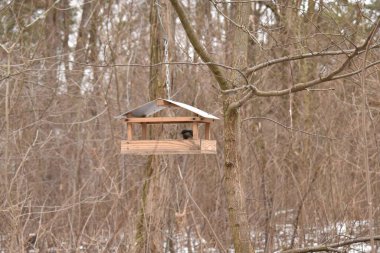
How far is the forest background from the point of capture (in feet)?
20.2

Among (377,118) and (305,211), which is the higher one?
(377,118)

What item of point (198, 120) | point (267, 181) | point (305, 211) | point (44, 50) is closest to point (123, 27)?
point (44, 50)

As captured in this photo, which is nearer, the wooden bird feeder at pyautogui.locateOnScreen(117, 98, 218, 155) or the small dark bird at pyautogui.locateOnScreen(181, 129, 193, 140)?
the wooden bird feeder at pyautogui.locateOnScreen(117, 98, 218, 155)

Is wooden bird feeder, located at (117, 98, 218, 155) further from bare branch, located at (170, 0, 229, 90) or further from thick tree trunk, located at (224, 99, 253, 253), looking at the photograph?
bare branch, located at (170, 0, 229, 90)

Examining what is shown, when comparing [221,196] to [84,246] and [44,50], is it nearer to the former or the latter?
[84,246]

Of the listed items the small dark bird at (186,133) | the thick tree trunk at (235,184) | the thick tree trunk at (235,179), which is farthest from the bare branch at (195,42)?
the small dark bird at (186,133)

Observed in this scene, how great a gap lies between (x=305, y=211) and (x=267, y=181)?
672 millimetres

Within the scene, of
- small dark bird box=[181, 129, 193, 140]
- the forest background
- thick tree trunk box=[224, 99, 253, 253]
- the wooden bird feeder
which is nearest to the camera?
the wooden bird feeder

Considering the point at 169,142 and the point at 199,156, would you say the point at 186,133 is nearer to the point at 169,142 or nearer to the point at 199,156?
the point at 169,142

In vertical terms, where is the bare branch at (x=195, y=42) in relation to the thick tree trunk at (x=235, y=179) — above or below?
above

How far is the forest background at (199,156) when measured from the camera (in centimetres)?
617

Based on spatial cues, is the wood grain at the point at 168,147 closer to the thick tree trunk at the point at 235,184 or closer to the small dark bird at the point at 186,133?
the thick tree trunk at the point at 235,184

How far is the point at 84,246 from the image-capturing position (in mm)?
7281

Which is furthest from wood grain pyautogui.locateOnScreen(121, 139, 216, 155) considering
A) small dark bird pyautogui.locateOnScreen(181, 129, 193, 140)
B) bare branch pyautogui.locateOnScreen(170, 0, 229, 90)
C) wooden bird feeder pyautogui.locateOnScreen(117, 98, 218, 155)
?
bare branch pyautogui.locateOnScreen(170, 0, 229, 90)
